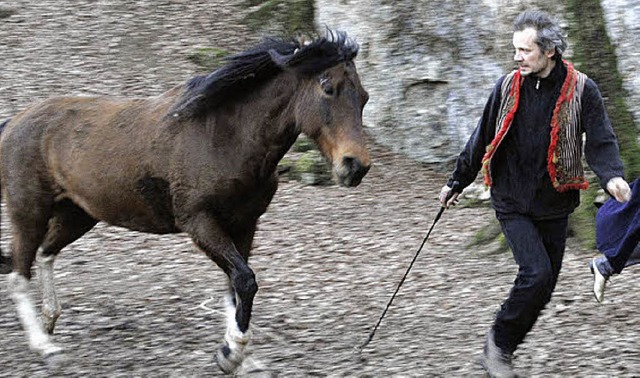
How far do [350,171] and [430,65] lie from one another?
6236 millimetres

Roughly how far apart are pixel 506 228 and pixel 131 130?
2431 mm

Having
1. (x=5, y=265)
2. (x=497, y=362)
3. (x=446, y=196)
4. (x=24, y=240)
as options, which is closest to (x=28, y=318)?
(x=24, y=240)

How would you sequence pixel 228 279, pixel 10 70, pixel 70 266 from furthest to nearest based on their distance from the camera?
pixel 10 70 → pixel 70 266 → pixel 228 279

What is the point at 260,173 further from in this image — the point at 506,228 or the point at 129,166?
the point at 506,228

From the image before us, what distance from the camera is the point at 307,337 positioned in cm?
631

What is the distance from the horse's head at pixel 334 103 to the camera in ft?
16.2

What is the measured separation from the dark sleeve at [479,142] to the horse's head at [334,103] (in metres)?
0.67

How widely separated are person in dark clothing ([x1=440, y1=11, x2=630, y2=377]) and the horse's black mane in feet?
3.21

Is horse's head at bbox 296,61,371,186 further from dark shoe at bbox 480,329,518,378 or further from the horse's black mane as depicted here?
dark shoe at bbox 480,329,518,378

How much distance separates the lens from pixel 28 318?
20.1 feet

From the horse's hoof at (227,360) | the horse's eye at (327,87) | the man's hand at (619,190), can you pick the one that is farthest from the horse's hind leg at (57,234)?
the man's hand at (619,190)

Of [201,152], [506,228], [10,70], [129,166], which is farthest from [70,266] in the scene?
[10,70]

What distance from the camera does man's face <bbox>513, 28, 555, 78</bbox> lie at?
4.80m

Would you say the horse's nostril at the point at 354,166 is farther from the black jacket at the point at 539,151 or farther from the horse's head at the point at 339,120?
the black jacket at the point at 539,151
